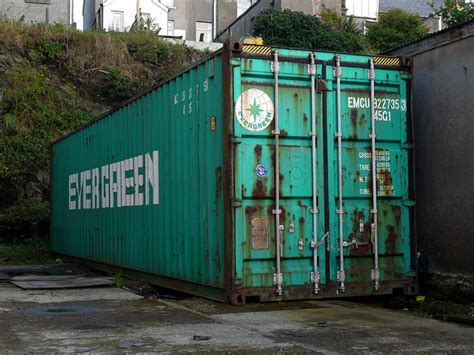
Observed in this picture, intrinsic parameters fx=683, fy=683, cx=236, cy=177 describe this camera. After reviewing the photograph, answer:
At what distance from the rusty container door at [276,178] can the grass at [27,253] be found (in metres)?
10.6

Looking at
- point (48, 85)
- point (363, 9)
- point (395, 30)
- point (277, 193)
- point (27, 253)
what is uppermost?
point (363, 9)

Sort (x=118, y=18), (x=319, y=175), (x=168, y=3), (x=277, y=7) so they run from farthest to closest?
(x=168, y=3)
(x=118, y=18)
(x=277, y=7)
(x=319, y=175)

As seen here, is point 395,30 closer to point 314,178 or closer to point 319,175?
point 319,175

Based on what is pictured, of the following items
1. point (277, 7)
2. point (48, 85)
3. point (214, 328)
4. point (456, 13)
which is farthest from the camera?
point (277, 7)

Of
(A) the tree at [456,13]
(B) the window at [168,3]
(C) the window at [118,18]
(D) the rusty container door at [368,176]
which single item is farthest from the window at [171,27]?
(D) the rusty container door at [368,176]

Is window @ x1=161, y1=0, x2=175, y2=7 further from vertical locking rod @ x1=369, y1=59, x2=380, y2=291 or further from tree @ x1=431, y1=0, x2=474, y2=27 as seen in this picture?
vertical locking rod @ x1=369, y1=59, x2=380, y2=291

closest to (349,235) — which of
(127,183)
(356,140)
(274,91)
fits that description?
(356,140)

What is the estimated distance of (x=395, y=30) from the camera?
39938 millimetres

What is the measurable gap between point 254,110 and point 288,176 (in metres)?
0.91

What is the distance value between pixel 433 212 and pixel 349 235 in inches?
82.3

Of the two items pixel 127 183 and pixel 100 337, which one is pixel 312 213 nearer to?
pixel 100 337

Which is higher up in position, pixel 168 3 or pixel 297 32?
pixel 168 3

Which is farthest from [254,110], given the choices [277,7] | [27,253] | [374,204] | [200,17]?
[200,17]

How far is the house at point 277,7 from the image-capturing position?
130 ft
